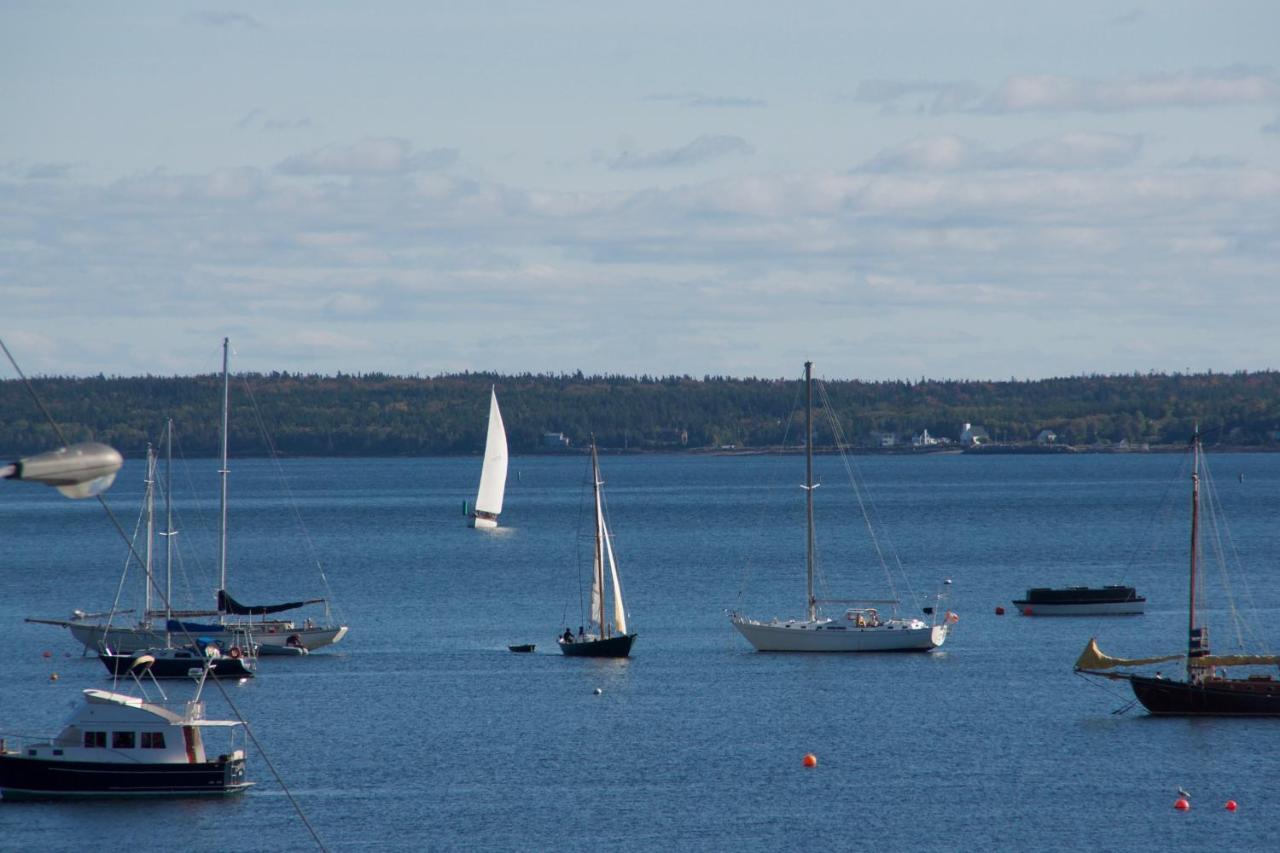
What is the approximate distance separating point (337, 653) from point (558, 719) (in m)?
21.2

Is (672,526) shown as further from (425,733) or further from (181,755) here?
(181,755)

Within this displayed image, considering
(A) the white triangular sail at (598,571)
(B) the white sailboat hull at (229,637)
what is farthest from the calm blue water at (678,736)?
(A) the white triangular sail at (598,571)

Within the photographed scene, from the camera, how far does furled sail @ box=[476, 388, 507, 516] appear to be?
16450 cm

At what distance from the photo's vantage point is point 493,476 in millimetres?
170875

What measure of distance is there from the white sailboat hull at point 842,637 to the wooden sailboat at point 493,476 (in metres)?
85.1

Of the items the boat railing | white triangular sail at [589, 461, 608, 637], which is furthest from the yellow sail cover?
the boat railing

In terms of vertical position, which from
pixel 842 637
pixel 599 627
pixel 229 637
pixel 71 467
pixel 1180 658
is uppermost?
pixel 71 467

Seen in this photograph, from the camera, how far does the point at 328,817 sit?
4728 centimetres

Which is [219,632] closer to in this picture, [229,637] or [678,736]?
[229,637]

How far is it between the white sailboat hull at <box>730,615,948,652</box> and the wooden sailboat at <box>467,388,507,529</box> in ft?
279

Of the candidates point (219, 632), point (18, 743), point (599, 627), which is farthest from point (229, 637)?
point (18, 743)

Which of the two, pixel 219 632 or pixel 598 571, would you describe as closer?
pixel 598 571

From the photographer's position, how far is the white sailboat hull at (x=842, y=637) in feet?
259

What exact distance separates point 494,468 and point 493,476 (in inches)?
62.6
